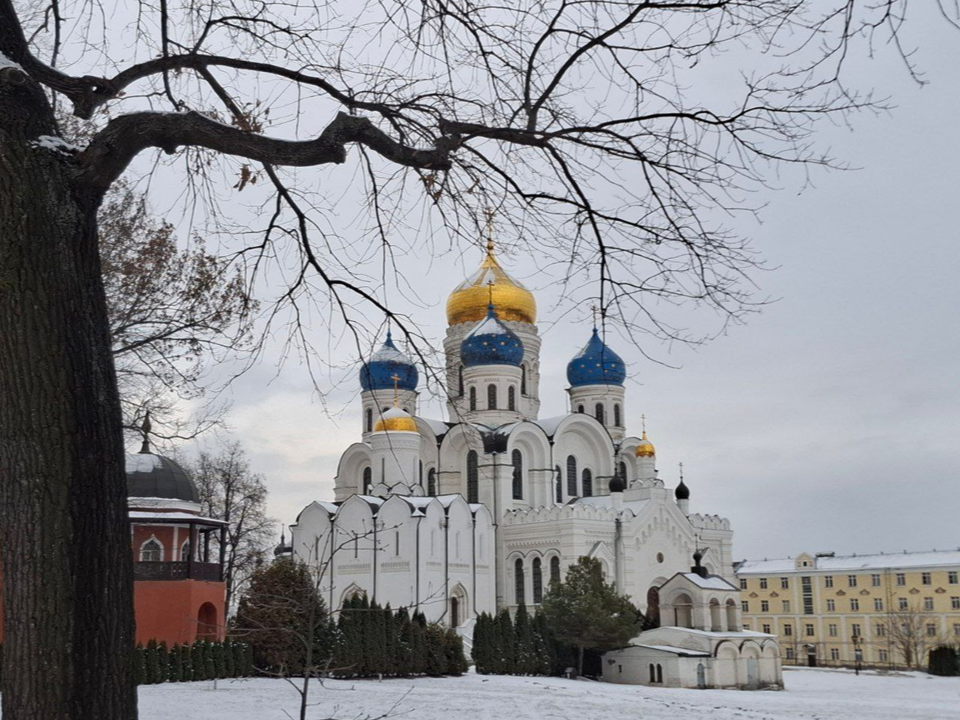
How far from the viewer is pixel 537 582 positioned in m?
34.6

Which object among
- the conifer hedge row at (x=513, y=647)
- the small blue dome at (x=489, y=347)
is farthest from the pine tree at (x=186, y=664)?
the small blue dome at (x=489, y=347)

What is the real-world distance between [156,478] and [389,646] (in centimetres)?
640

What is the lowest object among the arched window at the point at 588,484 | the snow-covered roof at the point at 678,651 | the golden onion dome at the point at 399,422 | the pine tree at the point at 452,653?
the snow-covered roof at the point at 678,651

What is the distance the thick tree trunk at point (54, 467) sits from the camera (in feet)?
12.3

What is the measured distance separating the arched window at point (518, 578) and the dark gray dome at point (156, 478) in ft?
48.2

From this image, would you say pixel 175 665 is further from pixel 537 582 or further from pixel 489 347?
pixel 489 347

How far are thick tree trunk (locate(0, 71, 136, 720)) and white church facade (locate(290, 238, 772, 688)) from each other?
25.4 m

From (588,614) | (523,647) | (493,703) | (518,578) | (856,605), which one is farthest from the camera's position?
(856,605)

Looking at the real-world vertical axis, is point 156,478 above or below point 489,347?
below

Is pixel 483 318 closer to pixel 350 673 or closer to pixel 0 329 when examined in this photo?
pixel 350 673

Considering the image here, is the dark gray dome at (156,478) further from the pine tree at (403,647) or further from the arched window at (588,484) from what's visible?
the arched window at (588,484)

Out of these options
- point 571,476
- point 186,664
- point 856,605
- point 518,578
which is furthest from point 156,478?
point 856,605

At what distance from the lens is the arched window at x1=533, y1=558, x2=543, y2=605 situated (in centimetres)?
3434

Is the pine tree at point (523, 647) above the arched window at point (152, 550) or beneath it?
beneath
